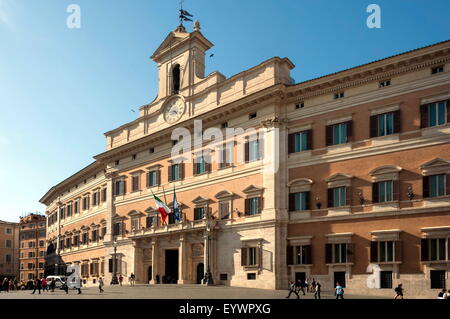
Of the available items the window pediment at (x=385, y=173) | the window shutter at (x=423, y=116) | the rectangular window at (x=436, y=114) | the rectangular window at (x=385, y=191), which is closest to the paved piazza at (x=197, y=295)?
the rectangular window at (x=385, y=191)

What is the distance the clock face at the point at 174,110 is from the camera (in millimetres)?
43312

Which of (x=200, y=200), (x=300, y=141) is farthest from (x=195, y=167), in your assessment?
(x=300, y=141)

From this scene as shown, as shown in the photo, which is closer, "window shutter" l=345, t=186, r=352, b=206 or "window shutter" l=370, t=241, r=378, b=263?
"window shutter" l=370, t=241, r=378, b=263

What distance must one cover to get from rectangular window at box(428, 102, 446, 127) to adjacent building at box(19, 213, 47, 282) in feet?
287

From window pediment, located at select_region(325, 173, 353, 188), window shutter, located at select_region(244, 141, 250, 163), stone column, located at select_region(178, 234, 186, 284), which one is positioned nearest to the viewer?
window pediment, located at select_region(325, 173, 353, 188)

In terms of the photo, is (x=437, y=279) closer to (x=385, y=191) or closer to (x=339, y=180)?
(x=385, y=191)

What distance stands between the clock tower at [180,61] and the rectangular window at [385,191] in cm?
1960

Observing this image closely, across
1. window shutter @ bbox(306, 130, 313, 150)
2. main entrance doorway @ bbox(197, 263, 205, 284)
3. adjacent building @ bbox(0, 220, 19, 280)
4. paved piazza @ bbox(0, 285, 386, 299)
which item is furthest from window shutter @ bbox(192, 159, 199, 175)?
adjacent building @ bbox(0, 220, 19, 280)

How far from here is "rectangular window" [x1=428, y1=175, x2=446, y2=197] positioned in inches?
1086

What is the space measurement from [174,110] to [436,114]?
2354 cm

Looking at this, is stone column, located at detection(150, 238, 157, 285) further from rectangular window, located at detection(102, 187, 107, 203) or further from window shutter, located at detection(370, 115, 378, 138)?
window shutter, located at detection(370, 115, 378, 138)

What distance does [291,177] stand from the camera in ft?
→ 113

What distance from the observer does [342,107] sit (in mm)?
32562
